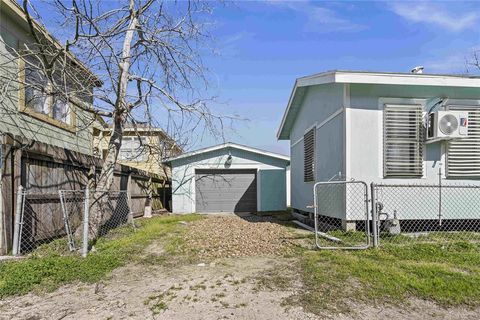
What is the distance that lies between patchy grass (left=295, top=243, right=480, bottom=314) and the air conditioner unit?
93.2 inches

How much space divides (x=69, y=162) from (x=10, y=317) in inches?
181

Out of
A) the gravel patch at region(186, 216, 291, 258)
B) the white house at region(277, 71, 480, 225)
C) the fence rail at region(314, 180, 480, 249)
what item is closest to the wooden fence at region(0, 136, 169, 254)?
the gravel patch at region(186, 216, 291, 258)

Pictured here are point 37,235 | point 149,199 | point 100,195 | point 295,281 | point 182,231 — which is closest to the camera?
point 295,281

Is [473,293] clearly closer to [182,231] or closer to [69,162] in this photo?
[182,231]

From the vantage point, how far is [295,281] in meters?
4.52

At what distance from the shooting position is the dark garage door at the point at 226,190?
1627cm

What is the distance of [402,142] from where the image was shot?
7707mm

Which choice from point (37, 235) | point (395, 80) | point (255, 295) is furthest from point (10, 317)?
point (395, 80)

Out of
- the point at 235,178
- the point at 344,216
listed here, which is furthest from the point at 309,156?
the point at 235,178

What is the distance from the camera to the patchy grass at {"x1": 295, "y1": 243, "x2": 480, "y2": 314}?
3.97 metres

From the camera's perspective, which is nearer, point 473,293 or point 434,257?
point 473,293

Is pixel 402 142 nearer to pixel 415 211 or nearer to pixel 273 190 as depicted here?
pixel 415 211

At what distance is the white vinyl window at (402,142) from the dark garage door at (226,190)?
30.2 feet

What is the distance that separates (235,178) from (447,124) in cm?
1035
